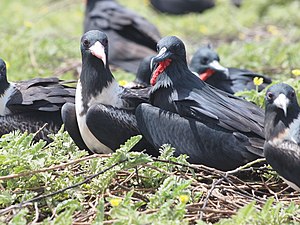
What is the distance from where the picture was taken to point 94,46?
5859 millimetres

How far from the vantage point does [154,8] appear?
14.5 m

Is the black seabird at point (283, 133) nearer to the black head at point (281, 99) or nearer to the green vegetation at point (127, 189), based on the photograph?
the black head at point (281, 99)

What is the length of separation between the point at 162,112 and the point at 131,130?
0.29m

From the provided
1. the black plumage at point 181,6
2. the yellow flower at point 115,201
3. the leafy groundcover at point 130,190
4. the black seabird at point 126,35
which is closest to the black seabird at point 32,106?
the leafy groundcover at point 130,190

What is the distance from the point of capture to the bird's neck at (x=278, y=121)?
4891 millimetres

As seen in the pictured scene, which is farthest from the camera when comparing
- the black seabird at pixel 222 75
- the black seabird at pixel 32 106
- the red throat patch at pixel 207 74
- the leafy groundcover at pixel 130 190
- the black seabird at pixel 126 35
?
the black seabird at pixel 126 35

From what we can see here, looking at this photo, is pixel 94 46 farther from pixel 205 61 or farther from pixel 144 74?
pixel 205 61

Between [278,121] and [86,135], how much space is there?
1.53 m

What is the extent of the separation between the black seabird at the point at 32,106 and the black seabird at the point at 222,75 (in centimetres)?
167

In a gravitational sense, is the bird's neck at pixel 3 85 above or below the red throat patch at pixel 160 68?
below

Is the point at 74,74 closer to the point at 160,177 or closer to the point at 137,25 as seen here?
the point at 137,25

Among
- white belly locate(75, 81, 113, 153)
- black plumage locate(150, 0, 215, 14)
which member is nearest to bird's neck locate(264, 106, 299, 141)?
white belly locate(75, 81, 113, 153)

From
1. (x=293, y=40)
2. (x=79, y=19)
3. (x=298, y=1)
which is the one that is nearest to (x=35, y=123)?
(x=293, y=40)

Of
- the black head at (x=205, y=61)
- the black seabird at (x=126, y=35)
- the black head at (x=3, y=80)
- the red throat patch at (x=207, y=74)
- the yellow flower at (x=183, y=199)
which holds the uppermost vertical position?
the black head at (x=3, y=80)
